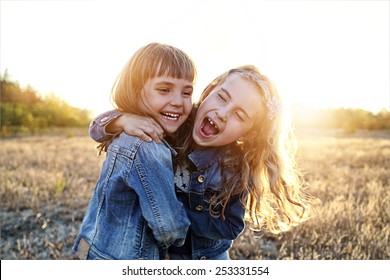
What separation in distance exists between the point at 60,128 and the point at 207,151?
1414 cm

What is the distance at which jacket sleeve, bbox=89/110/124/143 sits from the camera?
158 cm

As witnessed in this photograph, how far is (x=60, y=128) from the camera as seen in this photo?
14930 millimetres

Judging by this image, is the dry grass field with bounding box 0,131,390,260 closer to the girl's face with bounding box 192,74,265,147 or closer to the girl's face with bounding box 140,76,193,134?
the girl's face with bounding box 192,74,265,147

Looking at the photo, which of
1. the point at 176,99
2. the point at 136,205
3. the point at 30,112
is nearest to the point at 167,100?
the point at 176,99

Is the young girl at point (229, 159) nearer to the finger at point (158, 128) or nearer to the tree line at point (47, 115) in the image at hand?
the finger at point (158, 128)

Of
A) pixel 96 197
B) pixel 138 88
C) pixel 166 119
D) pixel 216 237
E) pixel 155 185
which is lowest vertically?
pixel 216 237

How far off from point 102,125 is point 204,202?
0.49 metres

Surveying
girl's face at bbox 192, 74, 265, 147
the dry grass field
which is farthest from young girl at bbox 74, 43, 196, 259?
the dry grass field

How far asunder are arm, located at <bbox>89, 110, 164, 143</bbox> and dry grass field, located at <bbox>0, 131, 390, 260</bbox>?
158 cm

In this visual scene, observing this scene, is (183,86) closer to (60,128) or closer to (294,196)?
(294,196)

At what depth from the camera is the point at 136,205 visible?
4.88ft
